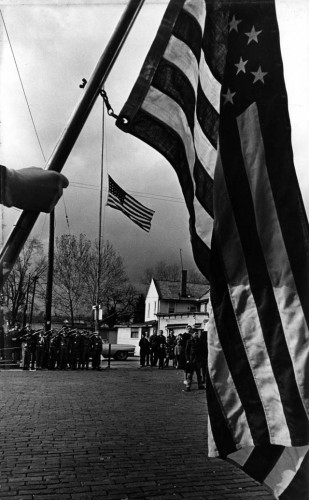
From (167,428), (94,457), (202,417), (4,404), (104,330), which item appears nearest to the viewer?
(94,457)

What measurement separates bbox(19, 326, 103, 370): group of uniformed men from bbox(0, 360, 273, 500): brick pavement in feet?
27.4

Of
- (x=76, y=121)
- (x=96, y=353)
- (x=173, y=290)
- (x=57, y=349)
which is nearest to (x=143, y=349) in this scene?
(x=96, y=353)

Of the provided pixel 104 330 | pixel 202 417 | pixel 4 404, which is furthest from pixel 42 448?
pixel 104 330

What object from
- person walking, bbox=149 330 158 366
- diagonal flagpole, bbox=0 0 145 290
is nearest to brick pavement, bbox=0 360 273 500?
diagonal flagpole, bbox=0 0 145 290

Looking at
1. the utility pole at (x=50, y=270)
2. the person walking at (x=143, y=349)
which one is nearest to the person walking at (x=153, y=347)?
the person walking at (x=143, y=349)

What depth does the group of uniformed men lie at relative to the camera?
20.0 metres

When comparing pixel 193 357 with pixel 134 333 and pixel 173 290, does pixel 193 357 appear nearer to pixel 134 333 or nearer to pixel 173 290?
pixel 134 333

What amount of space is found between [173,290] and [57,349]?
126 feet

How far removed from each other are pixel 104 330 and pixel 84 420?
53273mm

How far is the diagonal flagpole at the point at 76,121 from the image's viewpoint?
1936 millimetres

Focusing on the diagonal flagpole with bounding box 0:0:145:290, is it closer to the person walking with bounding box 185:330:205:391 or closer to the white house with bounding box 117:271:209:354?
the person walking with bounding box 185:330:205:391

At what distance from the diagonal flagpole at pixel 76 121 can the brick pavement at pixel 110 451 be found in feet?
10.9

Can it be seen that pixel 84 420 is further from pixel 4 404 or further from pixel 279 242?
pixel 279 242

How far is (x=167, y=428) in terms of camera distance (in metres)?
7.91
